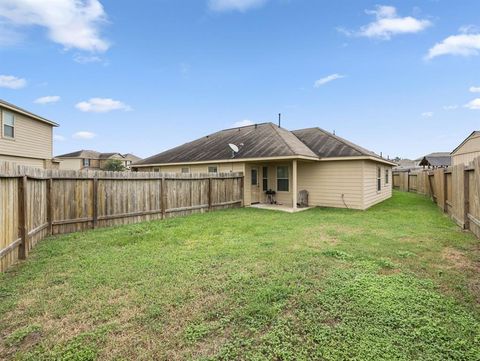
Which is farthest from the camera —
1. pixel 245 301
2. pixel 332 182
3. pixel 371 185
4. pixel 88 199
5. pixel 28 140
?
pixel 28 140

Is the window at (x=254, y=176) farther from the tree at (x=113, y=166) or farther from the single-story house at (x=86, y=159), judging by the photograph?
the tree at (x=113, y=166)

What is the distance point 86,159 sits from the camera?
47.3m

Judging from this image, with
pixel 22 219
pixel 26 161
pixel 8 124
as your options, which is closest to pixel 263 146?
pixel 22 219

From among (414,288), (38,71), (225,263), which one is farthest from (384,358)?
(38,71)

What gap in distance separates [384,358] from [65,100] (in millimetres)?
23967

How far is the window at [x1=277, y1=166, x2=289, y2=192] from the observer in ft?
48.9

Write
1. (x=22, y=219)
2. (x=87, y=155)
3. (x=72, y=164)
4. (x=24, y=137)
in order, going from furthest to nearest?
(x=87, y=155), (x=72, y=164), (x=24, y=137), (x=22, y=219)

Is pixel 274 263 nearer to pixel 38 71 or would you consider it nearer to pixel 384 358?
pixel 384 358

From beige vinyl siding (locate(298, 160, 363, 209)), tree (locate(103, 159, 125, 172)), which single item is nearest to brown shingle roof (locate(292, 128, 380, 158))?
beige vinyl siding (locate(298, 160, 363, 209))

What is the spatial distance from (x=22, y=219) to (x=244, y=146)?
11.5 m

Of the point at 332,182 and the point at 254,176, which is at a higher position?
the point at 254,176

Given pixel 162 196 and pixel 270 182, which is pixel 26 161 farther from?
pixel 270 182

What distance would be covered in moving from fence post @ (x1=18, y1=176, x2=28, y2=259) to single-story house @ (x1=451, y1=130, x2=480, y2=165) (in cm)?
2842

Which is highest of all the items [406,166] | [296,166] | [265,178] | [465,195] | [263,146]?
[406,166]
